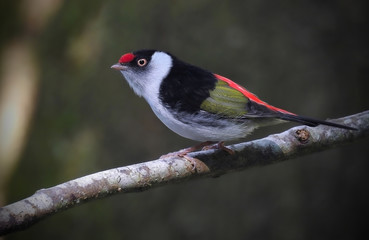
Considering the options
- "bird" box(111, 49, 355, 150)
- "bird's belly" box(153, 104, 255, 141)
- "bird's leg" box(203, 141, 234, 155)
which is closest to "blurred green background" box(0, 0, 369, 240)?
"bird's leg" box(203, 141, 234, 155)

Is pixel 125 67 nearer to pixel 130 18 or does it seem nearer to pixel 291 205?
pixel 130 18

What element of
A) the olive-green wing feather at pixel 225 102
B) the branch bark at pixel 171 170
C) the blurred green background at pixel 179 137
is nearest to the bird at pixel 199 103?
the olive-green wing feather at pixel 225 102

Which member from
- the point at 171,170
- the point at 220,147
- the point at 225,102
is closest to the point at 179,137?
the point at 220,147

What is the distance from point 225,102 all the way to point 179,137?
2000mm

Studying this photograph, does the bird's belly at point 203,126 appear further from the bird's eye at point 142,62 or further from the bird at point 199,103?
the bird's eye at point 142,62

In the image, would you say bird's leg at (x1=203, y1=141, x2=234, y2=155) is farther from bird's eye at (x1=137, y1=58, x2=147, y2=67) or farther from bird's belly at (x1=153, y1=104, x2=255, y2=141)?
bird's eye at (x1=137, y1=58, x2=147, y2=67)

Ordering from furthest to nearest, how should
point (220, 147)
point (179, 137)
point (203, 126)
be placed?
point (179, 137) → point (220, 147) → point (203, 126)

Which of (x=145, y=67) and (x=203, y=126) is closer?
(x=203, y=126)

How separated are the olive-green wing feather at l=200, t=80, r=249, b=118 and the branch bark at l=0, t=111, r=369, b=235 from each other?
283 mm

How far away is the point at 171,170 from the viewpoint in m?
3.11

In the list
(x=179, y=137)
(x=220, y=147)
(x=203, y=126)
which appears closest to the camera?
(x=203, y=126)

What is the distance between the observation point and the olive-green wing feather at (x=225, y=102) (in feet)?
11.3

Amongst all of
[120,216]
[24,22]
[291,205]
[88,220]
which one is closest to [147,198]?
[120,216]

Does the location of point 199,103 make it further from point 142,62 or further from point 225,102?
point 142,62
